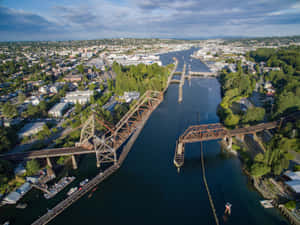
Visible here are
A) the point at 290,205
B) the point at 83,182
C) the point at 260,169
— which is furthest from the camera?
the point at 83,182

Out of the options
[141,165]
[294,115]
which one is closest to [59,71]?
[141,165]

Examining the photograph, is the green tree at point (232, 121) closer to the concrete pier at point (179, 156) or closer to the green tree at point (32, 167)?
the concrete pier at point (179, 156)

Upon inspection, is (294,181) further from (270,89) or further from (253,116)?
(270,89)

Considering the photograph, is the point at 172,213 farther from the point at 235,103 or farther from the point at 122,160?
the point at 235,103

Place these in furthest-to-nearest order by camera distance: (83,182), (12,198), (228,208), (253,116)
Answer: (253,116) → (83,182) → (12,198) → (228,208)

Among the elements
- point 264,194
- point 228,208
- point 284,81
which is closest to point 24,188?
point 228,208

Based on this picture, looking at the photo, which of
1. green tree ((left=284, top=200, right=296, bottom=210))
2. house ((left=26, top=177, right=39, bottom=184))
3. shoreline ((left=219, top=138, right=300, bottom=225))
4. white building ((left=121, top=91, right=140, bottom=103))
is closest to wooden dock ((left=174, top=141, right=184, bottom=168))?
shoreline ((left=219, top=138, right=300, bottom=225))
